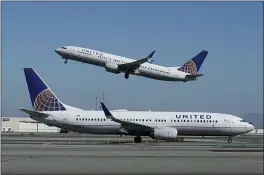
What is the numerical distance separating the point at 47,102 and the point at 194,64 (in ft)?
79.4

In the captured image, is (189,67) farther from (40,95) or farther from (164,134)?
(40,95)

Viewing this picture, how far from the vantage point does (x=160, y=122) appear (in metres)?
43.9

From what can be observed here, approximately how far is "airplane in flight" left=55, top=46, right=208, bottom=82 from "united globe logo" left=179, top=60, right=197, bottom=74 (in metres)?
4.15

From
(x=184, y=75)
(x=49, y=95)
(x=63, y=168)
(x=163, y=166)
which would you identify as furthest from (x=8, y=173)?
(x=184, y=75)

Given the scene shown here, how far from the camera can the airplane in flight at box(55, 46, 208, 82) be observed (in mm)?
49438

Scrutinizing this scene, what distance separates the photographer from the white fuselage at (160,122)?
43.5m

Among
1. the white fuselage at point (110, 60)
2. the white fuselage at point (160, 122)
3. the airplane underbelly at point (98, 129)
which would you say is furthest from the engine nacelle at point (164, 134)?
the white fuselage at point (110, 60)

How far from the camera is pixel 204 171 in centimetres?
1584

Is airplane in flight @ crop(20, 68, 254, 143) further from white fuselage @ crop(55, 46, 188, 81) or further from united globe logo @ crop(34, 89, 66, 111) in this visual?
white fuselage @ crop(55, 46, 188, 81)

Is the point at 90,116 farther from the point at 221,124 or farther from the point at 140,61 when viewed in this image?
the point at 221,124

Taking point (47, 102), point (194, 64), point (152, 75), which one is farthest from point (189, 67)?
point (47, 102)

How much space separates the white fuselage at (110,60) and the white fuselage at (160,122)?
7.65m

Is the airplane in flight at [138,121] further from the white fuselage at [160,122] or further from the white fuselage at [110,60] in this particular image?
the white fuselage at [110,60]

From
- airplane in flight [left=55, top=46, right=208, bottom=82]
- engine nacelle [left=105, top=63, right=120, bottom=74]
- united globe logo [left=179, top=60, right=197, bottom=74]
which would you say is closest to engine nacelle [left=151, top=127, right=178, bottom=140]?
airplane in flight [left=55, top=46, right=208, bottom=82]
